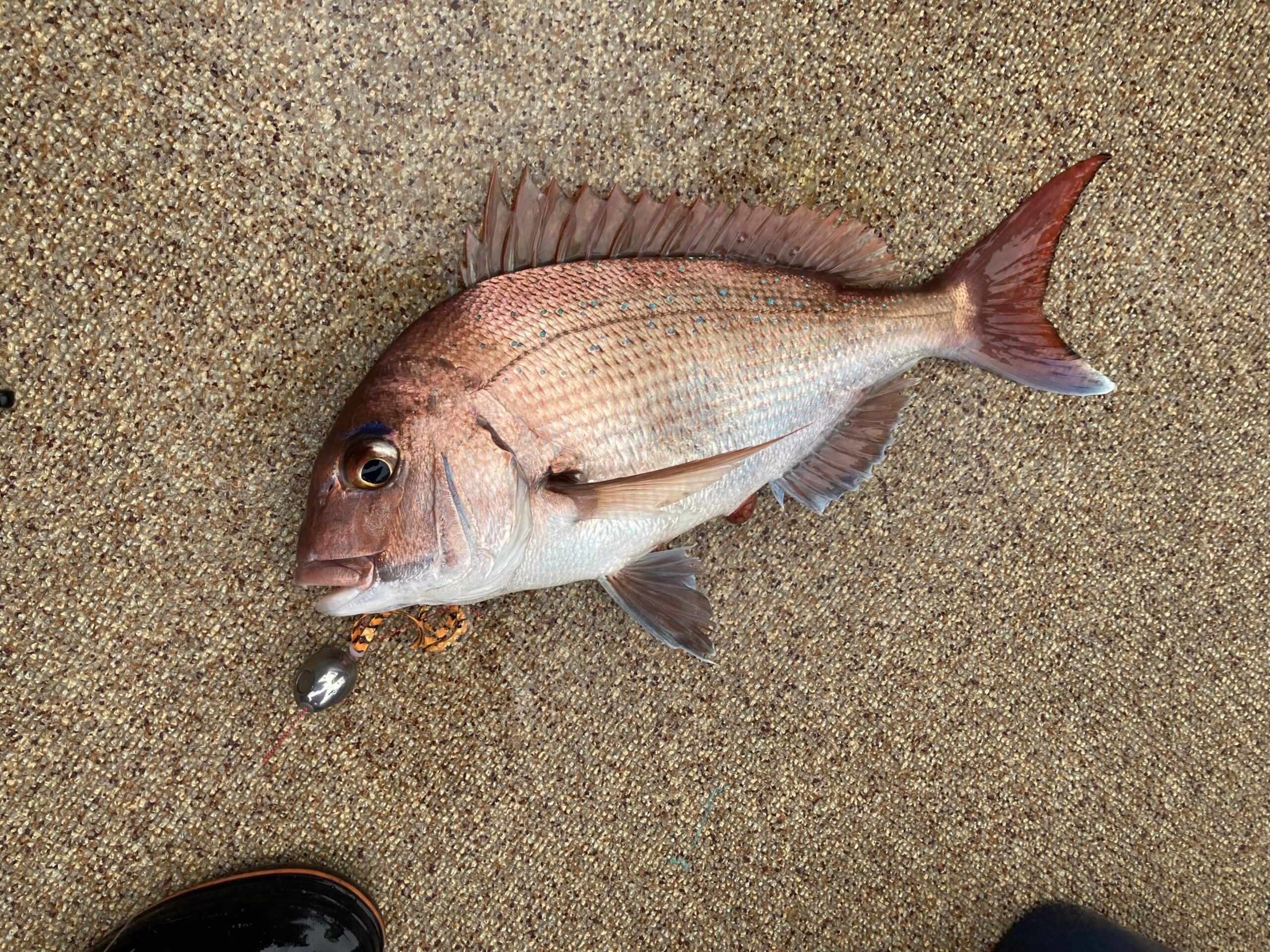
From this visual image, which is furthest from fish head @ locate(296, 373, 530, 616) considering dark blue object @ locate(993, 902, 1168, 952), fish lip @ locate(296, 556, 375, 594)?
dark blue object @ locate(993, 902, 1168, 952)

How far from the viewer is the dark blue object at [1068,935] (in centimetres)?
108

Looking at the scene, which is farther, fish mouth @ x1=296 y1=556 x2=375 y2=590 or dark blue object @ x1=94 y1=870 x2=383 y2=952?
dark blue object @ x1=94 y1=870 x2=383 y2=952

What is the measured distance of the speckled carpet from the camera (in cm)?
87

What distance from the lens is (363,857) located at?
97 centimetres

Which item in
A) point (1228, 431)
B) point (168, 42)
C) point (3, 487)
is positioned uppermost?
point (1228, 431)

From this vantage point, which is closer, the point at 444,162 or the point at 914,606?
the point at 444,162

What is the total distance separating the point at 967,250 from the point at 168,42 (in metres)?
1.07

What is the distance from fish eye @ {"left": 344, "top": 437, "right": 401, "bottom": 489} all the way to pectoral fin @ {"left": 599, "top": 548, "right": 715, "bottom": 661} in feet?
1.07

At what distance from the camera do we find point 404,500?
2.21 feet

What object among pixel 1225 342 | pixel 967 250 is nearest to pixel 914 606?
pixel 967 250

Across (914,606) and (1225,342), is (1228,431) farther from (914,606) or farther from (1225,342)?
(914,606)

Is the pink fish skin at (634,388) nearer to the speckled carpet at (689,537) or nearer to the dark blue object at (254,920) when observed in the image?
the speckled carpet at (689,537)

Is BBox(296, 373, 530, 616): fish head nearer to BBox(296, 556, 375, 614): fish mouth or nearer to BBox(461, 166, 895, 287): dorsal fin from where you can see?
BBox(296, 556, 375, 614): fish mouth

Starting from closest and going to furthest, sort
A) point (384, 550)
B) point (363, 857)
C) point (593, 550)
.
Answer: point (384, 550) < point (593, 550) < point (363, 857)
